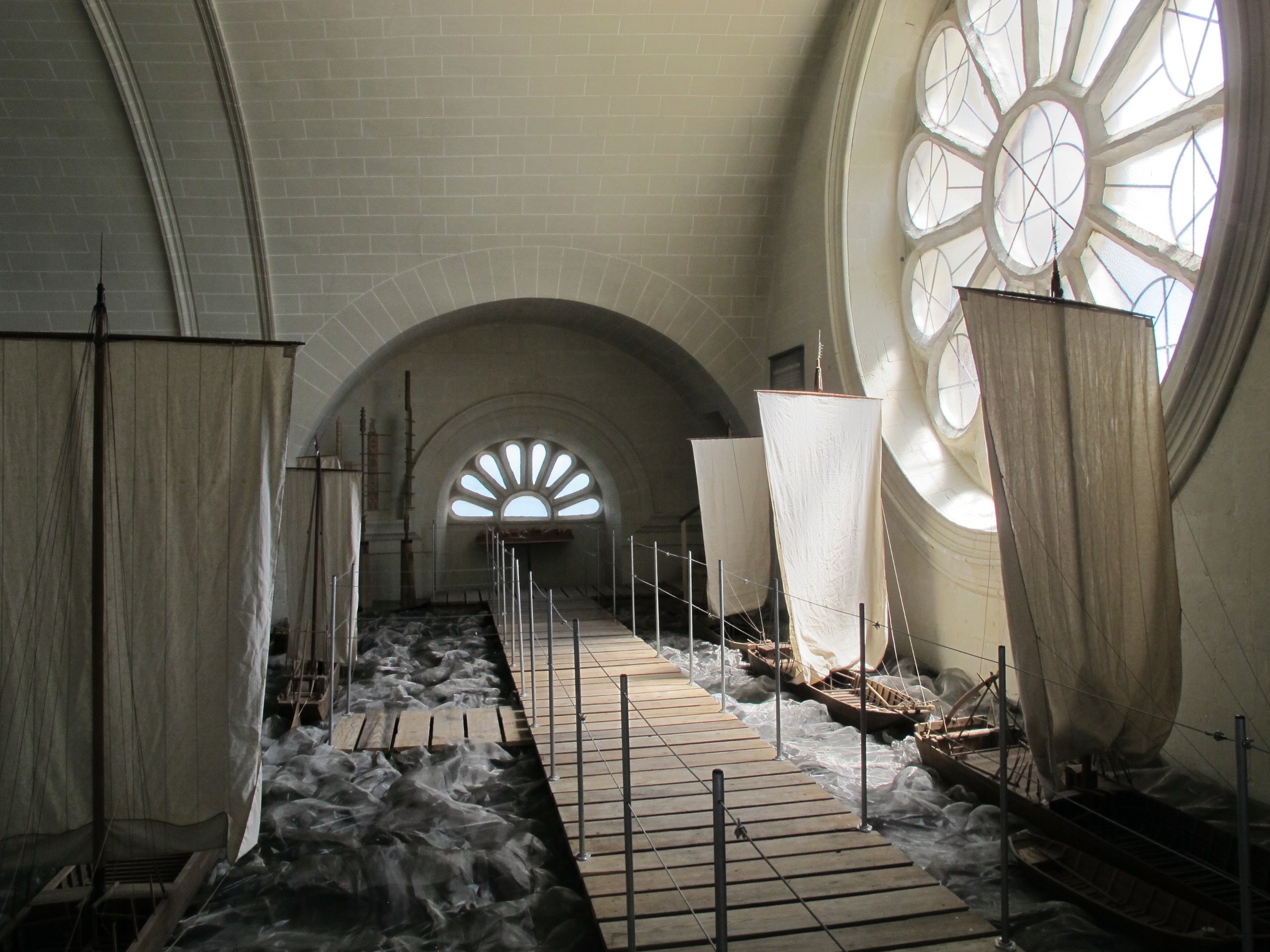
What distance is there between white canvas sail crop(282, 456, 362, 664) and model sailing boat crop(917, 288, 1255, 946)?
4.44 metres

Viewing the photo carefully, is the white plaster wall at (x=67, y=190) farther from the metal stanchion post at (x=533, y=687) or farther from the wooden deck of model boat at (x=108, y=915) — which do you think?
the wooden deck of model boat at (x=108, y=915)

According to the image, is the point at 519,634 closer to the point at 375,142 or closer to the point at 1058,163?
the point at 375,142

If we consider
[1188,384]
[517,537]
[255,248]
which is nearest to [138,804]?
[1188,384]

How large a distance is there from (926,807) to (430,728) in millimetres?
2840

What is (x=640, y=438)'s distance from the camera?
430 inches

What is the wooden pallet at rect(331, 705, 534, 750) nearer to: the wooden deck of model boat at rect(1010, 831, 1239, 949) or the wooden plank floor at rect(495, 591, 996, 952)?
the wooden plank floor at rect(495, 591, 996, 952)

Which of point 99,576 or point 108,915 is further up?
point 99,576

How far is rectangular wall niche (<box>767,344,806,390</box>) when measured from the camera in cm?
796

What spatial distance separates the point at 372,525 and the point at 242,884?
6.97 m

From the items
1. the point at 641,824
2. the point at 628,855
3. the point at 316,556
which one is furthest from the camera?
the point at 316,556

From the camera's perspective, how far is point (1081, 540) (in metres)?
3.77

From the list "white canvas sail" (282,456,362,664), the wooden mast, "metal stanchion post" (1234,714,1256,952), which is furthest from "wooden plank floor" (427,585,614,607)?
"metal stanchion post" (1234,714,1256,952)

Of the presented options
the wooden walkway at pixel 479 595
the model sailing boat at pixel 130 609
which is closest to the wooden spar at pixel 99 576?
the model sailing boat at pixel 130 609

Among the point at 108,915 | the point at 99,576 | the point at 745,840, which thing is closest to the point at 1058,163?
the point at 745,840
